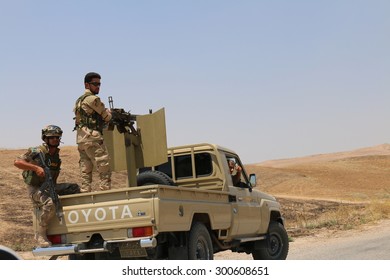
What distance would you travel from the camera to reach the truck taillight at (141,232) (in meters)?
7.88

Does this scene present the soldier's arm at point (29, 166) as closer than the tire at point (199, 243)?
Yes

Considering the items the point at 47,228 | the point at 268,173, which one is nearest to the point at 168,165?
the point at 47,228

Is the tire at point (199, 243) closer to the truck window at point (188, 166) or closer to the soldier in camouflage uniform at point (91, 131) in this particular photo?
the soldier in camouflage uniform at point (91, 131)

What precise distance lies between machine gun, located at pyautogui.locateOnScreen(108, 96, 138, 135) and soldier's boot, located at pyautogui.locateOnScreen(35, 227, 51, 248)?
1906 millimetres

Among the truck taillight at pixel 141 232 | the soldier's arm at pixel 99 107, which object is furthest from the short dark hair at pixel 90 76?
the truck taillight at pixel 141 232

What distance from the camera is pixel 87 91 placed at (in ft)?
30.4

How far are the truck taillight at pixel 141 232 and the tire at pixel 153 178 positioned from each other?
2.05m

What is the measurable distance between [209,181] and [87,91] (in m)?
2.61

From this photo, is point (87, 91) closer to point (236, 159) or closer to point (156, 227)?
point (156, 227)

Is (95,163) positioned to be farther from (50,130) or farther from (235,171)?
(235,171)

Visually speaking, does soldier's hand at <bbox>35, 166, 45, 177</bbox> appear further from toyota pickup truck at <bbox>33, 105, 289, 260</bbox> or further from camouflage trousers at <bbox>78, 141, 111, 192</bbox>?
camouflage trousers at <bbox>78, 141, 111, 192</bbox>

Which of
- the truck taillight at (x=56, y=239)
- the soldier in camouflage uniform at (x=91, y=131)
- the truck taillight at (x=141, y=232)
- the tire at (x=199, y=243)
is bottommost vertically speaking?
the tire at (x=199, y=243)

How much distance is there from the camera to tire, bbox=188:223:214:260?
8.57m

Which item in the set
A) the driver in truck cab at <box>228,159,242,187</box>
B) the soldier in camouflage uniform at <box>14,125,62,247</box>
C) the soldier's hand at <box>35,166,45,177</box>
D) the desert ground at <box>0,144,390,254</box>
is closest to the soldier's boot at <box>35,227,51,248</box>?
the soldier in camouflage uniform at <box>14,125,62,247</box>
